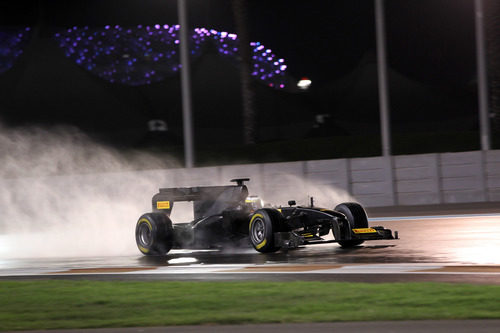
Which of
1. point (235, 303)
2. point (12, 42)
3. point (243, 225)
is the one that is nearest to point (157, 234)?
point (243, 225)

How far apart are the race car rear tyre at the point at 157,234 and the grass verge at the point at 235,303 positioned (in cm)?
395

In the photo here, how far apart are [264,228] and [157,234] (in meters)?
2.04

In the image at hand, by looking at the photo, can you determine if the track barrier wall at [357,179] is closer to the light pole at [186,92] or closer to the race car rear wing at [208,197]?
the light pole at [186,92]

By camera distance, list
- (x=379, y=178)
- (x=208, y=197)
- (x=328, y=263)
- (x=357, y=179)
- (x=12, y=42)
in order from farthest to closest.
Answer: (x=12, y=42) < (x=357, y=179) < (x=379, y=178) < (x=208, y=197) < (x=328, y=263)

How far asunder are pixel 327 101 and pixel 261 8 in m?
4.99

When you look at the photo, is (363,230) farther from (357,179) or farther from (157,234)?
(357,179)

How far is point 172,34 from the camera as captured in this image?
39.8 metres

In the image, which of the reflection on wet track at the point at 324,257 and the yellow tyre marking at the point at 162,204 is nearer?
the reflection on wet track at the point at 324,257

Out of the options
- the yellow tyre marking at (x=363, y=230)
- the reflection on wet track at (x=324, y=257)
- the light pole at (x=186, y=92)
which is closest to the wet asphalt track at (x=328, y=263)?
the reflection on wet track at (x=324, y=257)

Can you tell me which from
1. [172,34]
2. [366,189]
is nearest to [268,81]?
[172,34]

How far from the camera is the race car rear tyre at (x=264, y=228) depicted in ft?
42.9

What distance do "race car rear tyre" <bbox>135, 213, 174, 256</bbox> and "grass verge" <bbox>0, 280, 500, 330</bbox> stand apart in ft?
13.0

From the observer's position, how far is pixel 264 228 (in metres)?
13.2

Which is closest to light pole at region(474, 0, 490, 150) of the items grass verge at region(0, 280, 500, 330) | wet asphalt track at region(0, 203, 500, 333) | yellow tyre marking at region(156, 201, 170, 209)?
wet asphalt track at region(0, 203, 500, 333)
